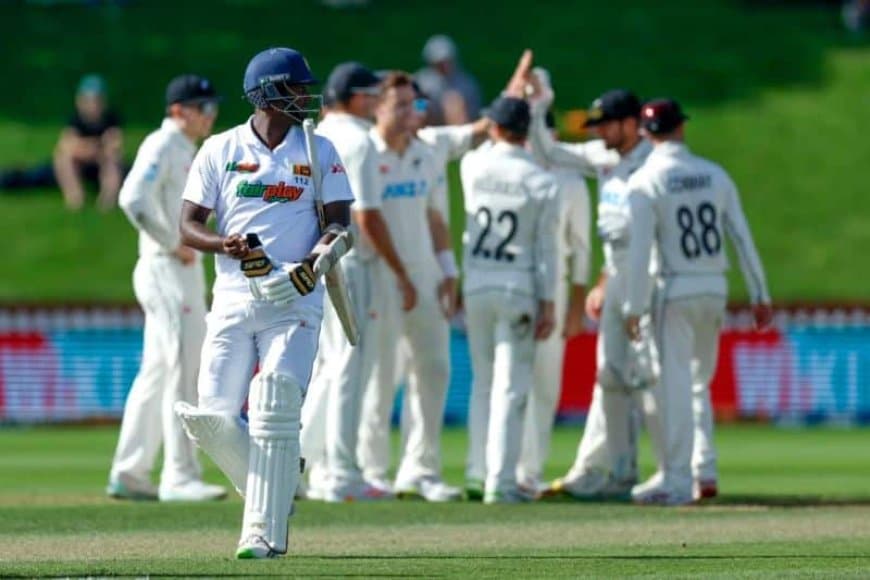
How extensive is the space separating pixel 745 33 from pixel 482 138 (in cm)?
2093

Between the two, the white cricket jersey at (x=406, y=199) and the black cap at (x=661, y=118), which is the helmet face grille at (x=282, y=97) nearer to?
the white cricket jersey at (x=406, y=199)

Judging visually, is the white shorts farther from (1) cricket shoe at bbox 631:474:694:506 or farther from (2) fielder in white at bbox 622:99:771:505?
(1) cricket shoe at bbox 631:474:694:506

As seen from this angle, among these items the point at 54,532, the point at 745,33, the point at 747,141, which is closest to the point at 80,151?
the point at 747,141

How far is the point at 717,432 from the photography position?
69.4ft

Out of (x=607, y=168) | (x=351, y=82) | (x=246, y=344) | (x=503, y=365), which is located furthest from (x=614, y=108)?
(x=246, y=344)

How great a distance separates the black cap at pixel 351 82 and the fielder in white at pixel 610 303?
1112 millimetres

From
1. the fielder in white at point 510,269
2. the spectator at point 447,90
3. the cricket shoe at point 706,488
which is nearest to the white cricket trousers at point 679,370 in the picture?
the cricket shoe at point 706,488

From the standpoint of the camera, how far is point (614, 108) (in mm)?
13438

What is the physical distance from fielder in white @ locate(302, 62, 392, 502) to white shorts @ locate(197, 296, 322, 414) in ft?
10.5

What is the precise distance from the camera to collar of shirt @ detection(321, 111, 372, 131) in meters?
13.3

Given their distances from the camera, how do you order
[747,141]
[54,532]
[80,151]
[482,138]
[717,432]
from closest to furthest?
[54,532] → [482,138] → [717,432] → [80,151] → [747,141]

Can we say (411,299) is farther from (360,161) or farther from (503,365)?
(360,161)

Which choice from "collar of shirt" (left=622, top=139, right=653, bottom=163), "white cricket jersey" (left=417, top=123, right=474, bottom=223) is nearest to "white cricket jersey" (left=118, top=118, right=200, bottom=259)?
"white cricket jersey" (left=417, top=123, right=474, bottom=223)

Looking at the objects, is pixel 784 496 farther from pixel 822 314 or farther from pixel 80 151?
pixel 80 151
